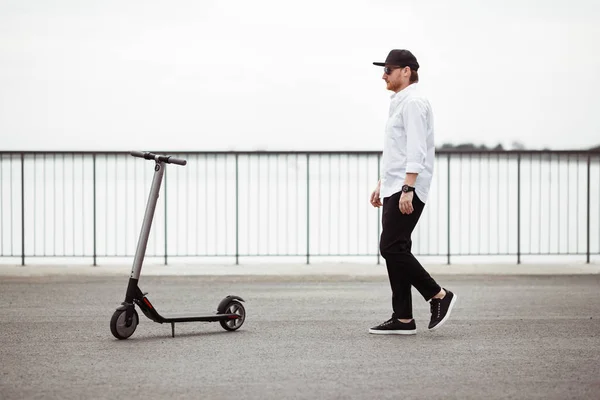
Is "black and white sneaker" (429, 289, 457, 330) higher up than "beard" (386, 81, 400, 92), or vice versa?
"beard" (386, 81, 400, 92)

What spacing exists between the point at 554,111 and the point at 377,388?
15.2 m

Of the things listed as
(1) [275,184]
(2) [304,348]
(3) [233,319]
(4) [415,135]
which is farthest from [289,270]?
(2) [304,348]

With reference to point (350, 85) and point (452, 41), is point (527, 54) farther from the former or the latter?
point (350, 85)

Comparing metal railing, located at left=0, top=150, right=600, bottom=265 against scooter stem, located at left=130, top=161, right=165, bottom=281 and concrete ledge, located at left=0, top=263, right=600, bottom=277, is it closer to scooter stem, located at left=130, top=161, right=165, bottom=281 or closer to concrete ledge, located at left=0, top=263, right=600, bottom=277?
concrete ledge, located at left=0, top=263, right=600, bottom=277

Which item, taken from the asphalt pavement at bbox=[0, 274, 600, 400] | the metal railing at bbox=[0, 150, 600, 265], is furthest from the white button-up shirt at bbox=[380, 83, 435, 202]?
the metal railing at bbox=[0, 150, 600, 265]

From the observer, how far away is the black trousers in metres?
6.91

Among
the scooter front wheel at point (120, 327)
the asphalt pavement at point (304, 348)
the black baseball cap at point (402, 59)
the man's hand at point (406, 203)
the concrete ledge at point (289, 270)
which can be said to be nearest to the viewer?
the asphalt pavement at point (304, 348)

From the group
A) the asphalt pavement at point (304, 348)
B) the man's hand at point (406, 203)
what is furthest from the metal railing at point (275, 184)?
the man's hand at point (406, 203)

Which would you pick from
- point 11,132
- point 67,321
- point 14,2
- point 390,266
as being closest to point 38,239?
point 11,132

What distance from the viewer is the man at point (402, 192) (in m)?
6.88

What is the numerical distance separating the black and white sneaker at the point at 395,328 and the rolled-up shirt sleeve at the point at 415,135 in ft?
3.01

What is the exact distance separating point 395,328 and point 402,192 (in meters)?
0.82

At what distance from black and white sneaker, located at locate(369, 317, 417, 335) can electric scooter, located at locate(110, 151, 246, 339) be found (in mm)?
864

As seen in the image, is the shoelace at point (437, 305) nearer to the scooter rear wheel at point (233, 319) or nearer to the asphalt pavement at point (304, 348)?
the asphalt pavement at point (304, 348)
